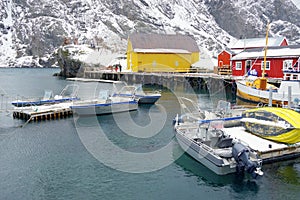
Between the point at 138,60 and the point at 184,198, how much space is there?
5890 cm

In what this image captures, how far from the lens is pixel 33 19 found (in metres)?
189

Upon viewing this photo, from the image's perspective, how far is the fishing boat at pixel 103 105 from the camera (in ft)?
114

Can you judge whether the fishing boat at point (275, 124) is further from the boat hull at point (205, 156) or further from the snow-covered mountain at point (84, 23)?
the snow-covered mountain at point (84, 23)

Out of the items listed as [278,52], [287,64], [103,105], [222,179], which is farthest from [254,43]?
[222,179]

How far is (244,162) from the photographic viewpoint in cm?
1750

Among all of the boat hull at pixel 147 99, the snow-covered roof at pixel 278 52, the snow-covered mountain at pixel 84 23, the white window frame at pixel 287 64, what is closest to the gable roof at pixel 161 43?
the snow-covered roof at pixel 278 52

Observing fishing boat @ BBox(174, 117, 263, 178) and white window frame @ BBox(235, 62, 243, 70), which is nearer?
fishing boat @ BBox(174, 117, 263, 178)

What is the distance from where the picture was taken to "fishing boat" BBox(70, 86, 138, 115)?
34.8 metres

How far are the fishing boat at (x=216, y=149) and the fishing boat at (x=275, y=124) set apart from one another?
102 inches

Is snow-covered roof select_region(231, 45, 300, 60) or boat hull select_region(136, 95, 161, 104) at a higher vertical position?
snow-covered roof select_region(231, 45, 300, 60)

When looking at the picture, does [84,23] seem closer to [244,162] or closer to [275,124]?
[275,124]

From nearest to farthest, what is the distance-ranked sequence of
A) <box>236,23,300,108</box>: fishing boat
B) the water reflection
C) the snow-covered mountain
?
the water reflection < <box>236,23,300,108</box>: fishing boat < the snow-covered mountain

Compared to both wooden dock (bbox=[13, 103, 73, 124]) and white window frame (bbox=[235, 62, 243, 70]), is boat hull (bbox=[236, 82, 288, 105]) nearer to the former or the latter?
white window frame (bbox=[235, 62, 243, 70])

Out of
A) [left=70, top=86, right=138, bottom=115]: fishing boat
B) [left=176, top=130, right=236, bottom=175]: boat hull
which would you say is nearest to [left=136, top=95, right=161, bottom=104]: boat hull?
[left=70, top=86, right=138, bottom=115]: fishing boat
